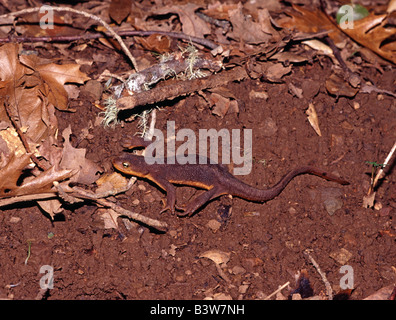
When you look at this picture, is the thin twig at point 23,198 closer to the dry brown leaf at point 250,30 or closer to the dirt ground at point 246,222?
the dirt ground at point 246,222

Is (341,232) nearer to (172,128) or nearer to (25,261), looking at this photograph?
(172,128)

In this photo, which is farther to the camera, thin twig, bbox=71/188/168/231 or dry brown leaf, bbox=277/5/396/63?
dry brown leaf, bbox=277/5/396/63

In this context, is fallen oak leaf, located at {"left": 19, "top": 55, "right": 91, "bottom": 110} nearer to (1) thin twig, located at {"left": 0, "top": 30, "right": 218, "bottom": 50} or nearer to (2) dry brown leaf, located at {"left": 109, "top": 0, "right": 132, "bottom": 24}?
(1) thin twig, located at {"left": 0, "top": 30, "right": 218, "bottom": 50}

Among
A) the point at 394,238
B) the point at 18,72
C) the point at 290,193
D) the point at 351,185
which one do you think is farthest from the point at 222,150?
the point at 18,72

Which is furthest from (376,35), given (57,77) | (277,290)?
(57,77)

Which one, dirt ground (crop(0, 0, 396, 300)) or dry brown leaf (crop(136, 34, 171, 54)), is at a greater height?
dry brown leaf (crop(136, 34, 171, 54))

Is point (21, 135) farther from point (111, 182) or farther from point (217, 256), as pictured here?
point (217, 256)

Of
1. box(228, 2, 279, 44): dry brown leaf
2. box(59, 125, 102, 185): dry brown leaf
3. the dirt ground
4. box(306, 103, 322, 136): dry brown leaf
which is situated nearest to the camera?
the dirt ground

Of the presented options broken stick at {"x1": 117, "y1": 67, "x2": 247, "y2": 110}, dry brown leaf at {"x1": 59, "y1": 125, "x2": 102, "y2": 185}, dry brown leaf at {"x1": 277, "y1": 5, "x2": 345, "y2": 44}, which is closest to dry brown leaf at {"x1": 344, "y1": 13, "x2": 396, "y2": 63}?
dry brown leaf at {"x1": 277, "y1": 5, "x2": 345, "y2": 44}
